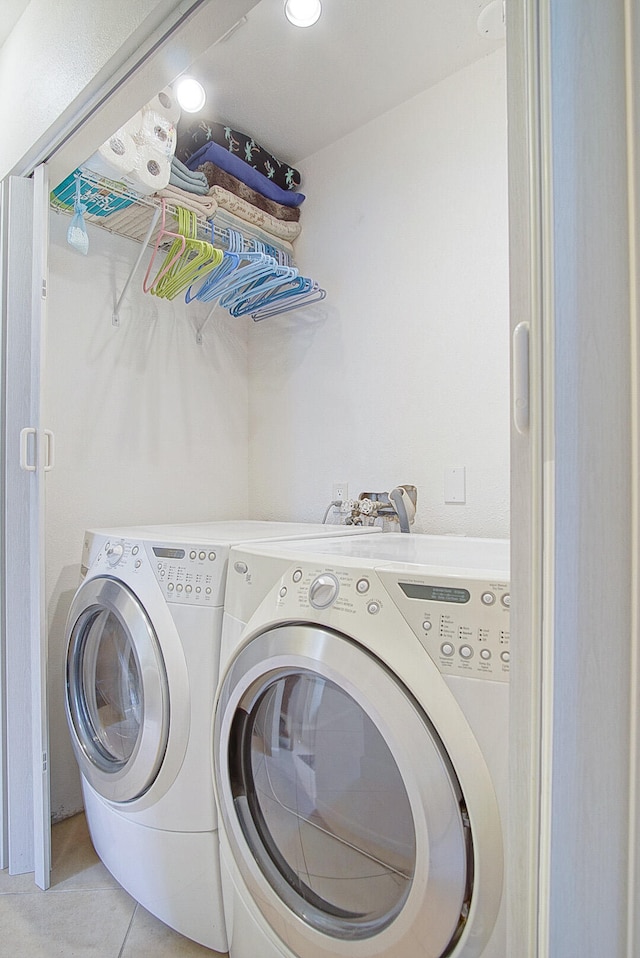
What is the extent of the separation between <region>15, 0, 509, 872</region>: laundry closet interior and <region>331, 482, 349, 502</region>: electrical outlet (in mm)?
18

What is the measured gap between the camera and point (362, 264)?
2.09 meters

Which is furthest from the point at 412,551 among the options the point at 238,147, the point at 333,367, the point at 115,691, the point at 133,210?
the point at 238,147

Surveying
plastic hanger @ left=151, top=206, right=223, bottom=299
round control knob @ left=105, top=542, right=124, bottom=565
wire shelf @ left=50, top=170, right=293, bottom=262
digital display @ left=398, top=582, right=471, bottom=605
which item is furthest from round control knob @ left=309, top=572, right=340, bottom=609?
wire shelf @ left=50, top=170, right=293, bottom=262

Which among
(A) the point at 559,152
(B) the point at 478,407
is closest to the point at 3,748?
(B) the point at 478,407

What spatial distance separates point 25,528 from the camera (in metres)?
1.53

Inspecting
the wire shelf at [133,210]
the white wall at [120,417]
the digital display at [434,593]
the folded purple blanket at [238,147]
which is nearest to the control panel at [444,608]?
the digital display at [434,593]

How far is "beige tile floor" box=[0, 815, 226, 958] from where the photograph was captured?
1.26 meters

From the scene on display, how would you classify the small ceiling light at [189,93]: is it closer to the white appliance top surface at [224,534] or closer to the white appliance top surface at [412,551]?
the white appliance top surface at [224,534]

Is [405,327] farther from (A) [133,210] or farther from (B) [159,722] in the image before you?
(B) [159,722]

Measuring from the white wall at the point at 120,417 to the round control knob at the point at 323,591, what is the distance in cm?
121

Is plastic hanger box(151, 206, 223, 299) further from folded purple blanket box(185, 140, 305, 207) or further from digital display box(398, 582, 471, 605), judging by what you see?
digital display box(398, 582, 471, 605)

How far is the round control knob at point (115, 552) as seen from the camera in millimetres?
1462

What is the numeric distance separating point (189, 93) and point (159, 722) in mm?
1906

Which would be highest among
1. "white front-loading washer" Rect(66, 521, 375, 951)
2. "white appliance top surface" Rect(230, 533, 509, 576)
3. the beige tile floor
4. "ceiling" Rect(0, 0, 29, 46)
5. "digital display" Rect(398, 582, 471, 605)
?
"ceiling" Rect(0, 0, 29, 46)
